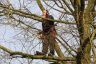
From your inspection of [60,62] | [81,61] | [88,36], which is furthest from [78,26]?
[60,62]

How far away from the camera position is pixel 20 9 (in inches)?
400

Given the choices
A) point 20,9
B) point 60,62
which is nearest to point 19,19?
point 20,9

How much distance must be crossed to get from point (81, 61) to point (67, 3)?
246 cm

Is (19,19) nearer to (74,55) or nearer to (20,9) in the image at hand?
(20,9)

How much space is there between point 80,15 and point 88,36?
0.61m

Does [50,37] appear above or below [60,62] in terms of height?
above

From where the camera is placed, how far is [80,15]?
8.52m

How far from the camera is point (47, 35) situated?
9578mm

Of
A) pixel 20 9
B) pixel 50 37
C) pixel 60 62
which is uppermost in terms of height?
pixel 20 9

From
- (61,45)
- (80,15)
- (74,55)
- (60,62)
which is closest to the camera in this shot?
(80,15)

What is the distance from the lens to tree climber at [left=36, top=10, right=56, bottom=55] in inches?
373

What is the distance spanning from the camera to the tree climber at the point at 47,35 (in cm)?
948

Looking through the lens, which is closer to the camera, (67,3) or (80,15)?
(80,15)

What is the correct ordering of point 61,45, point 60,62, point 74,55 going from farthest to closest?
1. point 61,45
2. point 60,62
3. point 74,55
